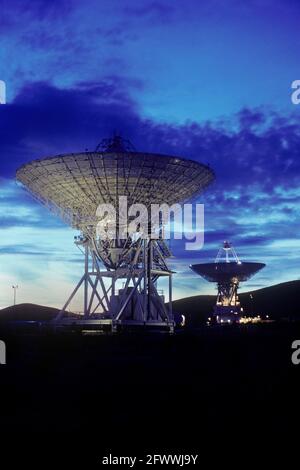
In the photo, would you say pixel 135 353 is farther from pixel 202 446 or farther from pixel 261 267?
pixel 261 267

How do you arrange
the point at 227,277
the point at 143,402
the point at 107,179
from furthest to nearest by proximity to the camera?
the point at 227,277 < the point at 107,179 < the point at 143,402

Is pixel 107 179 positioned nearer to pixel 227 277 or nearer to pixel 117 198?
pixel 117 198

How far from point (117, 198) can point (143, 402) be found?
140 feet

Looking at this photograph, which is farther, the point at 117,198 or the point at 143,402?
the point at 117,198

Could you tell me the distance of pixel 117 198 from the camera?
61.7m

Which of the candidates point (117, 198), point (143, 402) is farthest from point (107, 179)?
point (143, 402)

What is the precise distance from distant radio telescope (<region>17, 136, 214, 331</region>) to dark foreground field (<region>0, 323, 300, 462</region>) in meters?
25.5

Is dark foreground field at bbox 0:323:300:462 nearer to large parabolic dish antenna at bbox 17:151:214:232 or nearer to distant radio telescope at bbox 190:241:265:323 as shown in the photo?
large parabolic dish antenna at bbox 17:151:214:232

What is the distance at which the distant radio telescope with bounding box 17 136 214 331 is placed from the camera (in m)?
57.7

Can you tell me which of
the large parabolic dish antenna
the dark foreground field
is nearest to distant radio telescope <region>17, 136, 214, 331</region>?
the large parabolic dish antenna

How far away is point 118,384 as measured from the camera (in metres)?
24.2

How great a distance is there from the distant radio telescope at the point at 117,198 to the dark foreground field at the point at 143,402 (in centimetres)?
2547

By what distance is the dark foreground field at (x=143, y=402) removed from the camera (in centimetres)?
1513
